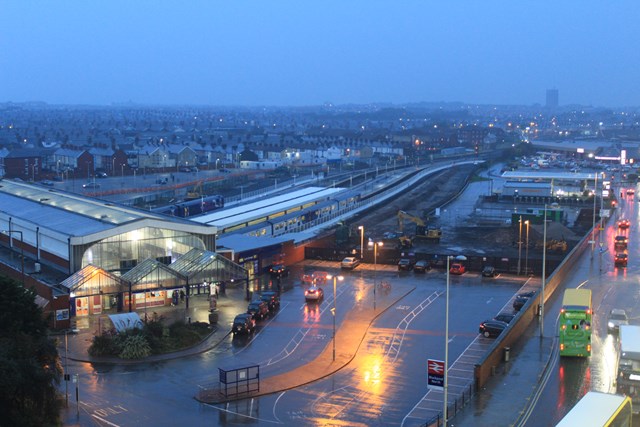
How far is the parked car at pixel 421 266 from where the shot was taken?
2955 cm

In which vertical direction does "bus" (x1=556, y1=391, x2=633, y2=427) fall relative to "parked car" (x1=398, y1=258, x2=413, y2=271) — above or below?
above

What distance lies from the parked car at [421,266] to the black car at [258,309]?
7985 mm

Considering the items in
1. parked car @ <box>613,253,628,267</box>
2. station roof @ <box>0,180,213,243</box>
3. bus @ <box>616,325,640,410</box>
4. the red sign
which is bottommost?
parked car @ <box>613,253,628,267</box>

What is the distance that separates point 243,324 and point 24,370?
319 inches

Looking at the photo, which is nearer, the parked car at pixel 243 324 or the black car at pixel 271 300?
the parked car at pixel 243 324

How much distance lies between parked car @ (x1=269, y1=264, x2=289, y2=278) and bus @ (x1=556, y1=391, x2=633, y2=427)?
1714 centimetres

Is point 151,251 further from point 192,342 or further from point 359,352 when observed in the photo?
point 359,352

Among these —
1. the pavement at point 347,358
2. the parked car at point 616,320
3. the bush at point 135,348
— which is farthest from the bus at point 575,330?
the bush at point 135,348

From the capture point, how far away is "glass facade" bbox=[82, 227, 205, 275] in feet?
80.0

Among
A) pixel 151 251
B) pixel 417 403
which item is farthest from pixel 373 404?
pixel 151 251

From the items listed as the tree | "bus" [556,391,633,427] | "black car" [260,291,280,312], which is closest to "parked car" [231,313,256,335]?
"black car" [260,291,280,312]

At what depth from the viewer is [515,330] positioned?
64.4ft

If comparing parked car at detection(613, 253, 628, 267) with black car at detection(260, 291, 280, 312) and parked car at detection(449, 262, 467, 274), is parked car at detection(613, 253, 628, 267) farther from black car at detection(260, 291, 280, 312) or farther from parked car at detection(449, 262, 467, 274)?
black car at detection(260, 291, 280, 312)

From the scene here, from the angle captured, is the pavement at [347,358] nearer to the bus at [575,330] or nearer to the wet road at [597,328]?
the wet road at [597,328]
